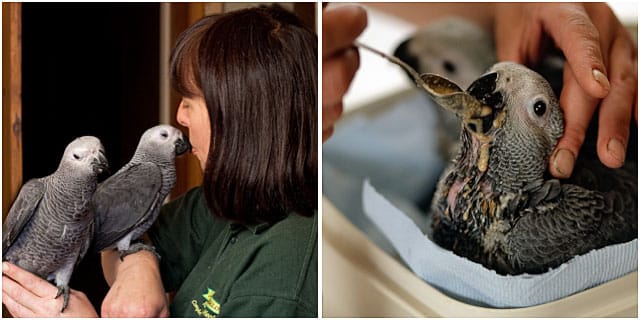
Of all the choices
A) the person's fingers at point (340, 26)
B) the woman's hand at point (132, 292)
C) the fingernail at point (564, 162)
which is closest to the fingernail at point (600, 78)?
the fingernail at point (564, 162)

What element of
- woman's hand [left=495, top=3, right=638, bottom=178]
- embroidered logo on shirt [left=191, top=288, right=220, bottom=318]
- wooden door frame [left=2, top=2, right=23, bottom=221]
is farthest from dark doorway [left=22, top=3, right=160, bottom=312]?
woman's hand [left=495, top=3, right=638, bottom=178]

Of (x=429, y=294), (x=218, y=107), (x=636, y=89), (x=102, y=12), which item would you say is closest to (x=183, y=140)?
(x=218, y=107)

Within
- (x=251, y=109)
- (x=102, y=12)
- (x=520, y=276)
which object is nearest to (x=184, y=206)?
(x=251, y=109)

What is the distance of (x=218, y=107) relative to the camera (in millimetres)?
1068

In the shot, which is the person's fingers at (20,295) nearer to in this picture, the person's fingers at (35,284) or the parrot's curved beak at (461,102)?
the person's fingers at (35,284)

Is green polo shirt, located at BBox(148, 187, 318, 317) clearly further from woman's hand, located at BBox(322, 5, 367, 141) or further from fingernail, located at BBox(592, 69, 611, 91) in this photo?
fingernail, located at BBox(592, 69, 611, 91)

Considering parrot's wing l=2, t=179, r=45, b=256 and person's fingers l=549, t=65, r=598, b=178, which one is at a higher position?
person's fingers l=549, t=65, r=598, b=178

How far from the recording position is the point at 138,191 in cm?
107

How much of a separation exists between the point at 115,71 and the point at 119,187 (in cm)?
18

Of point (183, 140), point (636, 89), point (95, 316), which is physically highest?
point (636, 89)

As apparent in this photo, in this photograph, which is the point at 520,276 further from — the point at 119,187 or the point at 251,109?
the point at 119,187

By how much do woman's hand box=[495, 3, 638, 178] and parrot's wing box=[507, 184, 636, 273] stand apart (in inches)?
1.8

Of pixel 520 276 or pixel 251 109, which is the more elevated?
pixel 251 109

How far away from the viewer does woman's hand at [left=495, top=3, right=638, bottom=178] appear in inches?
43.3
